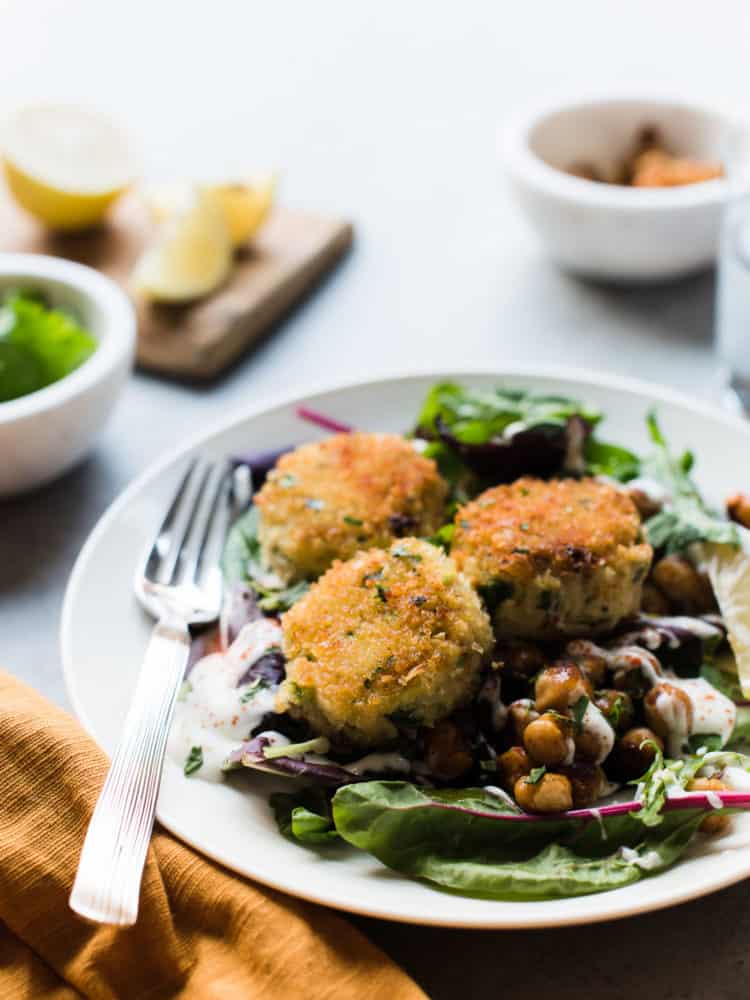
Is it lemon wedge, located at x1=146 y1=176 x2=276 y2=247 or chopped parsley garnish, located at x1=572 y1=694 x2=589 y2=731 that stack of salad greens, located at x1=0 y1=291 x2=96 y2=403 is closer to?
lemon wedge, located at x1=146 y1=176 x2=276 y2=247

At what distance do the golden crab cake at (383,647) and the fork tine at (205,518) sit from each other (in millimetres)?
410

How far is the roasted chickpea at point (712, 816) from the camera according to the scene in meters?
2.02

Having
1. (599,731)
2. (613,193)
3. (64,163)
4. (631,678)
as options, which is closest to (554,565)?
(631,678)

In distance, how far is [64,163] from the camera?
430cm

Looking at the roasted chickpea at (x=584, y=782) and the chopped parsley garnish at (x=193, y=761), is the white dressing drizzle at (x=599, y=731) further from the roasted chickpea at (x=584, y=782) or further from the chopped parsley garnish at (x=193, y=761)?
the chopped parsley garnish at (x=193, y=761)

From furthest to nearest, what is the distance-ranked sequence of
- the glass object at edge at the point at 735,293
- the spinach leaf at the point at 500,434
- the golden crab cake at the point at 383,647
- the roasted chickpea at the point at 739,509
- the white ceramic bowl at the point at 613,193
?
the white ceramic bowl at the point at 613,193 < the glass object at edge at the point at 735,293 < the spinach leaf at the point at 500,434 < the roasted chickpea at the point at 739,509 < the golden crab cake at the point at 383,647

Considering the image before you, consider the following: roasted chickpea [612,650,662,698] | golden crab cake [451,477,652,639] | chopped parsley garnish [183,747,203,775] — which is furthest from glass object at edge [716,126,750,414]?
chopped parsley garnish [183,747,203,775]

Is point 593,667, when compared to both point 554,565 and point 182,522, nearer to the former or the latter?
point 554,565

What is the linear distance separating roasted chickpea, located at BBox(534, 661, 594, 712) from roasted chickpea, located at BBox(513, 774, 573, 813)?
15 centimetres

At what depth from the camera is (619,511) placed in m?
2.54

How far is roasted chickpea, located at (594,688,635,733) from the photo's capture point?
2.20 m

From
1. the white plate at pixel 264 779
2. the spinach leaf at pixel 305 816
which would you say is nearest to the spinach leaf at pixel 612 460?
the white plate at pixel 264 779

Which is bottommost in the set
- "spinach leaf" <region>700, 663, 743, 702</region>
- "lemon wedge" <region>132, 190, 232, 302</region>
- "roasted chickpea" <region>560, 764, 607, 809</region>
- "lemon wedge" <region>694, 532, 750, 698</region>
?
"lemon wedge" <region>132, 190, 232, 302</region>

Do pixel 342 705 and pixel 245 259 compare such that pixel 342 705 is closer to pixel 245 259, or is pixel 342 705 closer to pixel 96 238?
pixel 245 259
